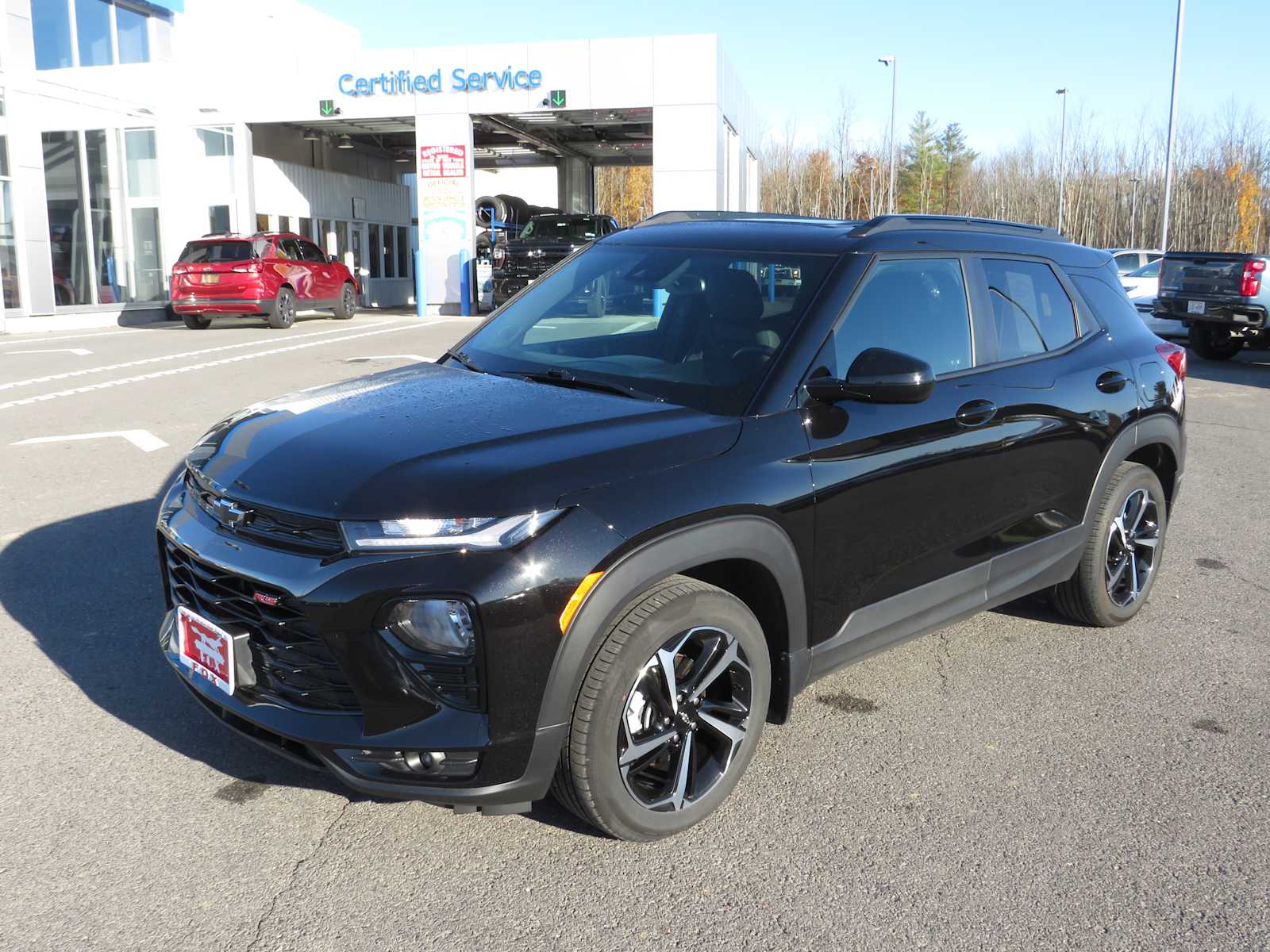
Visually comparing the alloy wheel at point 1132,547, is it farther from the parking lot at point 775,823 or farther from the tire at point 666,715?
the tire at point 666,715

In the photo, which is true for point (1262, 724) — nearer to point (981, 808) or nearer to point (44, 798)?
point (981, 808)

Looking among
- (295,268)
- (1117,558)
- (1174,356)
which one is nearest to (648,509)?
(1117,558)

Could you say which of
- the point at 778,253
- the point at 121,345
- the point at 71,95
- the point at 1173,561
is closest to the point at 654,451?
the point at 778,253

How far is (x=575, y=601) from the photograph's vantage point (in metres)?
2.75

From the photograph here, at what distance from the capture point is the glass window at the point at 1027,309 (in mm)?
4234

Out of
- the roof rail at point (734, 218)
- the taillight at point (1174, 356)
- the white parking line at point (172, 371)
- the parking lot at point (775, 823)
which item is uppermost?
the roof rail at point (734, 218)

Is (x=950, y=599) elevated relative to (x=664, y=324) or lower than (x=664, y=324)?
lower

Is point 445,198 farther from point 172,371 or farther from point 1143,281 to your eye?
point 1143,281

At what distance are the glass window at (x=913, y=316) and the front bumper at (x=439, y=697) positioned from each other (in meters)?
1.33

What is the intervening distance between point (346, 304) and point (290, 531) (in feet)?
78.5

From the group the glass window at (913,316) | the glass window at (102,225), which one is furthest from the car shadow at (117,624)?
the glass window at (102,225)

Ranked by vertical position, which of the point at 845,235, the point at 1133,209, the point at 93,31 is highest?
the point at 93,31

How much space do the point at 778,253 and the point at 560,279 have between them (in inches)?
41.6

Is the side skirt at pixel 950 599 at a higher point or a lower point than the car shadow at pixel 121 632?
higher
